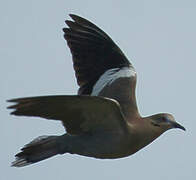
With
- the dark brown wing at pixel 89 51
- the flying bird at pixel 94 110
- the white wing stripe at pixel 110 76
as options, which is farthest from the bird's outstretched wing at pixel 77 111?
the dark brown wing at pixel 89 51

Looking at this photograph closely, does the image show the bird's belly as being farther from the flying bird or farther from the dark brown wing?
the dark brown wing

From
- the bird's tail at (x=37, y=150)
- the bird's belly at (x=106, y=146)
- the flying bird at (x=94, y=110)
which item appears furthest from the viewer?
the bird's tail at (x=37, y=150)

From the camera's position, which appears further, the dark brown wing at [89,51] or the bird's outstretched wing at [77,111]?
the dark brown wing at [89,51]

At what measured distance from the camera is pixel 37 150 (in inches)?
282

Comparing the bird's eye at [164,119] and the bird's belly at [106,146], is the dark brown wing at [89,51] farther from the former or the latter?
the bird's belly at [106,146]

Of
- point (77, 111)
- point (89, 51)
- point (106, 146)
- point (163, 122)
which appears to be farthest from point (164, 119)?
point (89, 51)

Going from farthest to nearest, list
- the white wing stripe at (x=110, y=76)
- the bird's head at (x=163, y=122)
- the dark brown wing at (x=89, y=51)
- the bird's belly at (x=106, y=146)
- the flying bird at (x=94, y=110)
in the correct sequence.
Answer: the dark brown wing at (x=89, y=51) < the white wing stripe at (x=110, y=76) < the bird's head at (x=163, y=122) < the bird's belly at (x=106, y=146) < the flying bird at (x=94, y=110)

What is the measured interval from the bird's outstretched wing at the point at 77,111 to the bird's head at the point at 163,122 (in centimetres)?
52

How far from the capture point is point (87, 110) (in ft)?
21.3

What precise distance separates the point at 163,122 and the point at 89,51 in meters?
1.91

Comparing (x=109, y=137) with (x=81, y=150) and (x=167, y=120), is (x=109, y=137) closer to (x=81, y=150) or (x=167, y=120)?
(x=81, y=150)

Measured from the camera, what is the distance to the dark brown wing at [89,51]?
8.51m

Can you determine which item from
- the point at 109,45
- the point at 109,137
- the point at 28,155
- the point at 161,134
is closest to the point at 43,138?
the point at 28,155

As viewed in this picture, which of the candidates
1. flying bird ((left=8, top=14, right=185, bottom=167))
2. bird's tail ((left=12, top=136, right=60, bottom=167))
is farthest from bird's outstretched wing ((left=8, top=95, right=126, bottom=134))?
bird's tail ((left=12, top=136, right=60, bottom=167))
